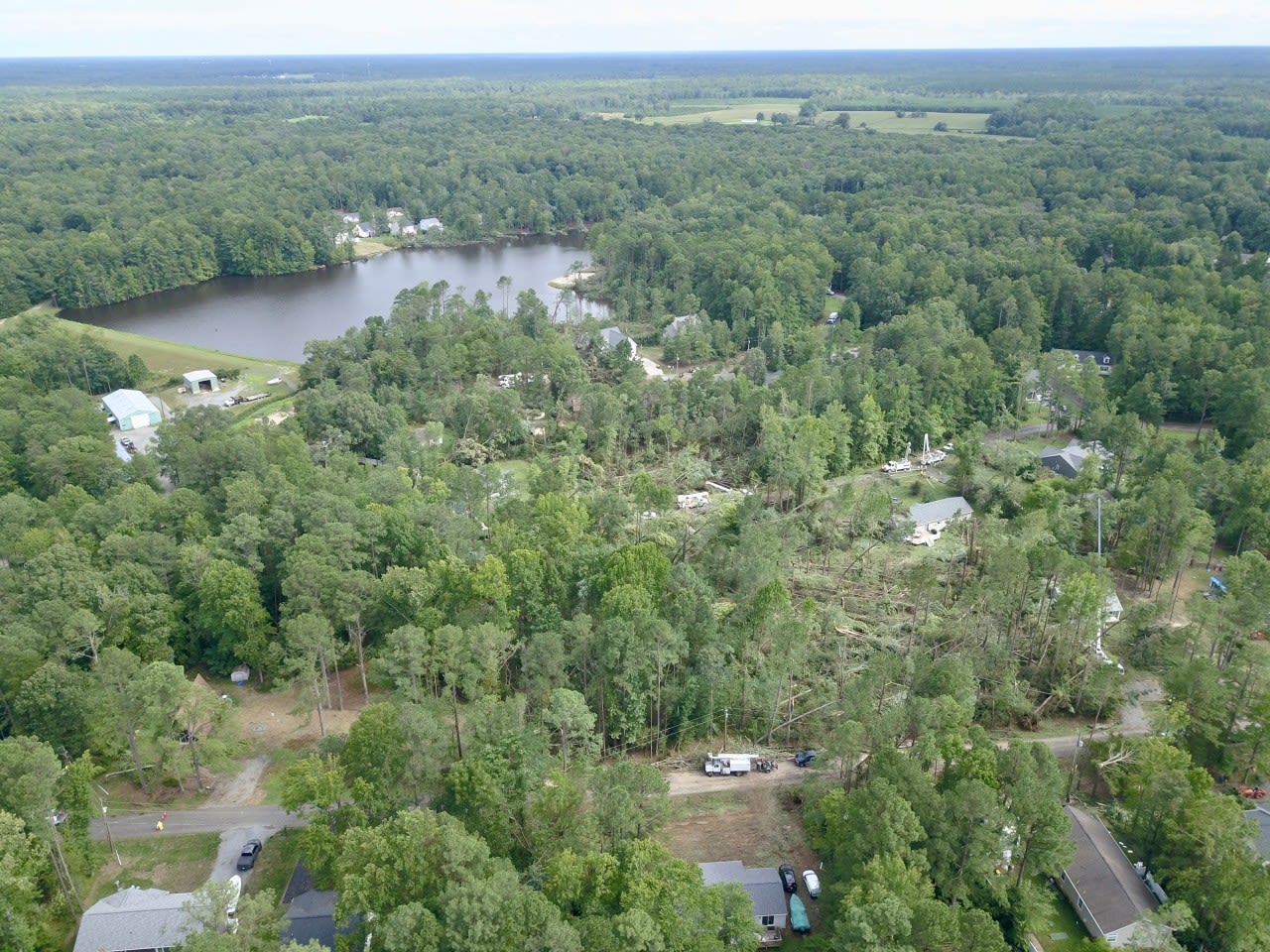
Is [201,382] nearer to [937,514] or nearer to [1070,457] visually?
[937,514]

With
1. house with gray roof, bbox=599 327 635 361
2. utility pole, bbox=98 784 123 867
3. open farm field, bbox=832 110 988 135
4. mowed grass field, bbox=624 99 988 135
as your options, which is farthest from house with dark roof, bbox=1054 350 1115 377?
open farm field, bbox=832 110 988 135

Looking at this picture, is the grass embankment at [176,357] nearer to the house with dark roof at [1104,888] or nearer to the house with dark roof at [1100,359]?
the house with dark roof at [1100,359]

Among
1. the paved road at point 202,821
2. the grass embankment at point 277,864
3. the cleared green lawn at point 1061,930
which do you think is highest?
the cleared green lawn at point 1061,930

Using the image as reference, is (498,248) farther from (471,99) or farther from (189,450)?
(471,99)

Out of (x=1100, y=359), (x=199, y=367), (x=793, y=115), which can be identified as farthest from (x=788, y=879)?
(x=793, y=115)

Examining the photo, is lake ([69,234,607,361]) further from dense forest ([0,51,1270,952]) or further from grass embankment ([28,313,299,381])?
dense forest ([0,51,1270,952])

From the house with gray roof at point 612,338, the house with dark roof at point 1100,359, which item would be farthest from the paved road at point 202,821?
the house with dark roof at point 1100,359
